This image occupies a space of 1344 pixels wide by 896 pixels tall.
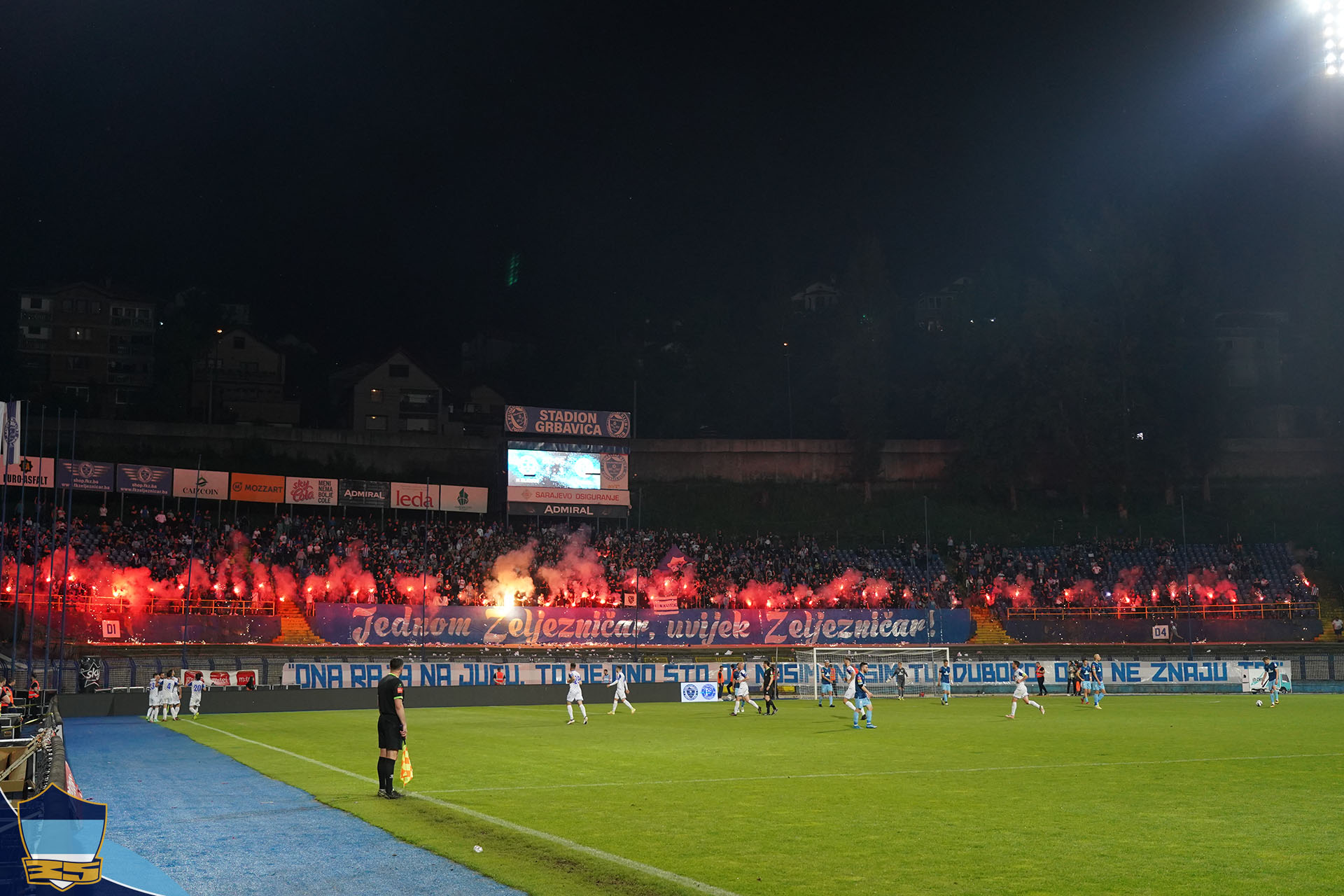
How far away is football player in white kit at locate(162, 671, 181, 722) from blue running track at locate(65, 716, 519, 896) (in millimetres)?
16326

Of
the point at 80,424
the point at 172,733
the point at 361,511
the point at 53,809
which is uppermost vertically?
the point at 80,424

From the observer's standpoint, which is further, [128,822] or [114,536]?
[114,536]

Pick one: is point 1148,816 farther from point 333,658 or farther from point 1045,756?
point 333,658

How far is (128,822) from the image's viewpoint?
14.5 m

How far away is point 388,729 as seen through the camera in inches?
632

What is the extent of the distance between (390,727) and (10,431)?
2576cm

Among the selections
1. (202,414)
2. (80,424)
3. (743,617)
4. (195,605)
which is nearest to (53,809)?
(195,605)

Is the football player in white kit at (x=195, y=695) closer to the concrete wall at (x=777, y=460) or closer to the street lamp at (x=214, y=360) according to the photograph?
the concrete wall at (x=777, y=460)

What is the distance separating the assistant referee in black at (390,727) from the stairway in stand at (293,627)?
135 feet

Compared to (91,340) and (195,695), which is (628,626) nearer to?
(195,695)

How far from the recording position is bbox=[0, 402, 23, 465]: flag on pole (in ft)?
114

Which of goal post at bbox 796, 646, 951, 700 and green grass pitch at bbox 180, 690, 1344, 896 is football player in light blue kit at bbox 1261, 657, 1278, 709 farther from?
goal post at bbox 796, 646, 951, 700

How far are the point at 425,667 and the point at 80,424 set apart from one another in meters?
39.9

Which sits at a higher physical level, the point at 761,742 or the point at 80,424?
the point at 80,424
